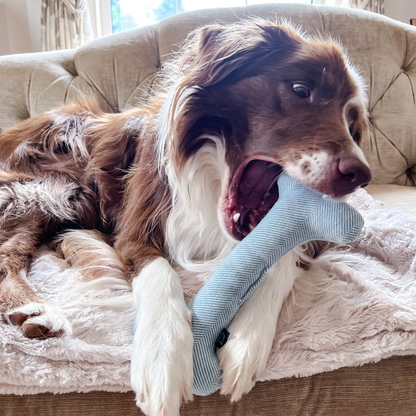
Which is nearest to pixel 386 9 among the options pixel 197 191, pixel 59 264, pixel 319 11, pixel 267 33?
pixel 319 11

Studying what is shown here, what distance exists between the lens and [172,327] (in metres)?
0.82

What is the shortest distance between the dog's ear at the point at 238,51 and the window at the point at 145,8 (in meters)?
3.02

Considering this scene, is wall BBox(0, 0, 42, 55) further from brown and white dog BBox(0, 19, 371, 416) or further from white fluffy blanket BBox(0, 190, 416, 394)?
white fluffy blanket BBox(0, 190, 416, 394)

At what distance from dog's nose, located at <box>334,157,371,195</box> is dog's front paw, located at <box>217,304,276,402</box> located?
0.37 m

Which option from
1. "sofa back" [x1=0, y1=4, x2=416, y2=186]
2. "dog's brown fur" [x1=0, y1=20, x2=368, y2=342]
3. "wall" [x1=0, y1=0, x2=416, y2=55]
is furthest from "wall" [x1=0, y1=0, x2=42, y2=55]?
"dog's brown fur" [x1=0, y1=20, x2=368, y2=342]

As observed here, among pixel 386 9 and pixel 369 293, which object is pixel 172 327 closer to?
pixel 369 293

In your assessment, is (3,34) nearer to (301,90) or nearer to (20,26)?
(20,26)

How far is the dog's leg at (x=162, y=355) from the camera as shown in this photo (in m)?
0.73

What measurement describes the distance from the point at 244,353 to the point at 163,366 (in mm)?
175

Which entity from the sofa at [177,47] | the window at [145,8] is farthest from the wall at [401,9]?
the sofa at [177,47]

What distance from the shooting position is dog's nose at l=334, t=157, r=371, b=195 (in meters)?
0.91

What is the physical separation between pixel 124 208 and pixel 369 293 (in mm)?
936

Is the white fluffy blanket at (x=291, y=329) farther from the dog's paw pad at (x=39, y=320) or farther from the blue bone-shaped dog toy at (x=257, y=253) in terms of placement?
the blue bone-shaped dog toy at (x=257, y=253)

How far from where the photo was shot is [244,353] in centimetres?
80
